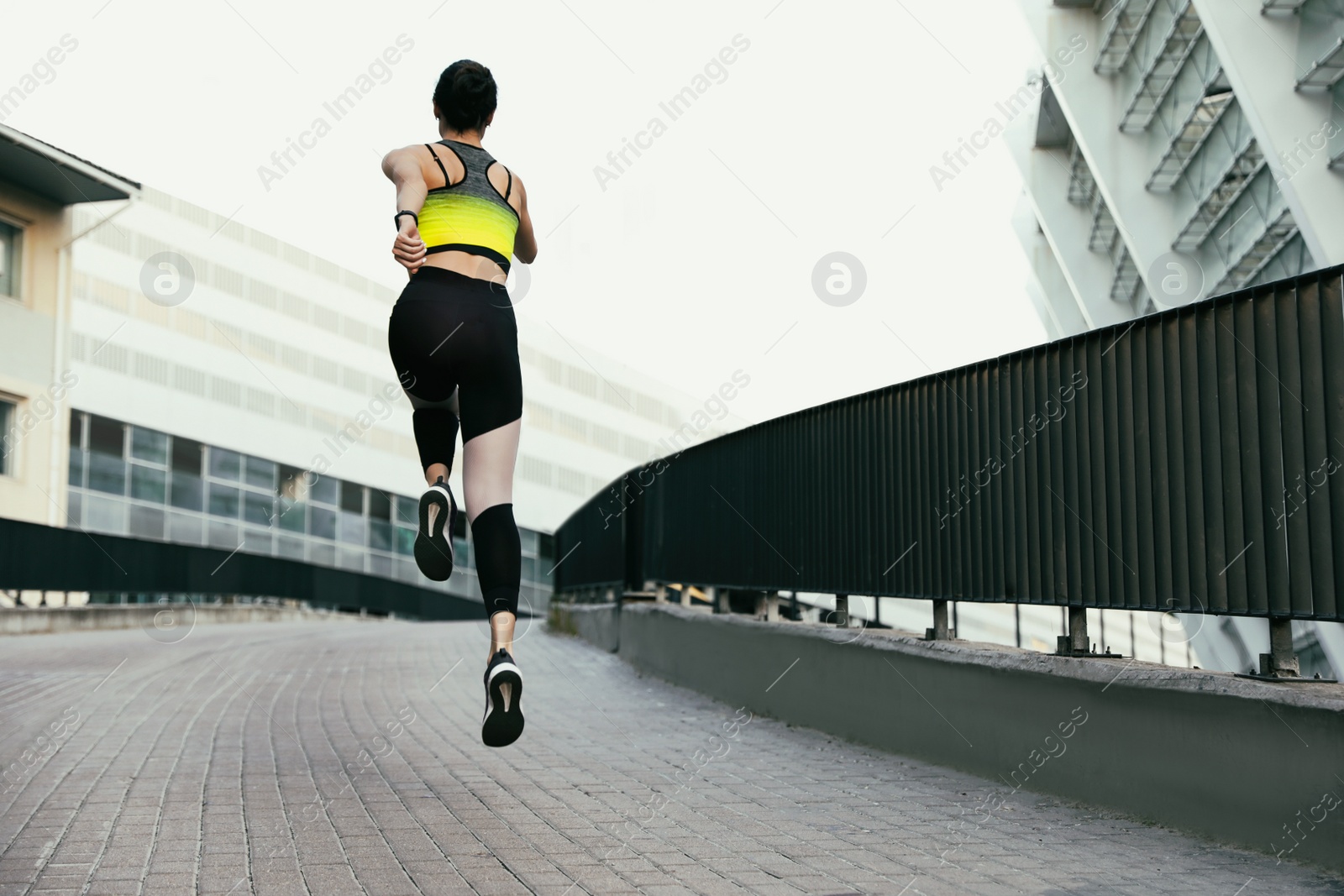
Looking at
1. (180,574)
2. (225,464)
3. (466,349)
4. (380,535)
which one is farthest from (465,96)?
(380,535)

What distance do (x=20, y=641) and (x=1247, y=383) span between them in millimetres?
16998

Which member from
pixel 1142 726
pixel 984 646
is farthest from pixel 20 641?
pixel 1142 726

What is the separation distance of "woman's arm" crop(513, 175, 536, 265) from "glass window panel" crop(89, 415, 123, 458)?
3144 cm

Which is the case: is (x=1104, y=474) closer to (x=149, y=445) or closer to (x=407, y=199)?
(x=407, y=199)

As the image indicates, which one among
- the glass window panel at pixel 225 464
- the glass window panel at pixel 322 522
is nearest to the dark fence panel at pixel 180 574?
the glass window panel at pixel 322 522

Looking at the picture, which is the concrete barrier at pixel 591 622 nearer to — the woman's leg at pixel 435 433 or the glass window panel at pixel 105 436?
the woman's leg at pixel 435 433

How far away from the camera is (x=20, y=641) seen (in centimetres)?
1695

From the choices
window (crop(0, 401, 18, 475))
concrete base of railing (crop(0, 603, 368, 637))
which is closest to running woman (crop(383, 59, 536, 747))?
concrete base of railing (crop(0, 603, 368, 637))

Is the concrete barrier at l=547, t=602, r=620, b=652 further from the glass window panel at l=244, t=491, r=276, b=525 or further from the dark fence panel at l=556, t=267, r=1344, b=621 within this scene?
the glass window panel at l=244, t=491, r=276, b=525

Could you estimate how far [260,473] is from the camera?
131 feet

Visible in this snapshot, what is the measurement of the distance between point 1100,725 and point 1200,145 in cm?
2156

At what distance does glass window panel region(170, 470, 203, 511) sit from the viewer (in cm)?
3378

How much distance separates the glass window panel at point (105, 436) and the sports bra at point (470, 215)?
31604mm

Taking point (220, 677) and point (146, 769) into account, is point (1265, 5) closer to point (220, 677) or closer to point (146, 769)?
point (220, 677)
